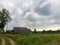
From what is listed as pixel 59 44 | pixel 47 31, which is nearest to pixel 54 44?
pixel 59 44

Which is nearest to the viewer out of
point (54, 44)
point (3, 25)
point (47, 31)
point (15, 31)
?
point (54, 44)

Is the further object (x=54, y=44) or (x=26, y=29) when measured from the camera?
(x=26, y=29)

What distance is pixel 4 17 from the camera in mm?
157500

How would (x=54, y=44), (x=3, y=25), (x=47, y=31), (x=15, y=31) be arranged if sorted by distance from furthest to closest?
(x=3, y=25), (x=15, y=31), (x=47, y=31), (x=54, y=44)

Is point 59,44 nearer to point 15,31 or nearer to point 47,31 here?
point 47,31

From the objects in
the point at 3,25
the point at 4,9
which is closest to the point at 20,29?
the point at 3,25

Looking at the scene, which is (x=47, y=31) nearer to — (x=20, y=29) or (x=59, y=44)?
(x=20, y=29)

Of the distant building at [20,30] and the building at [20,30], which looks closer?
the building at [20,30]

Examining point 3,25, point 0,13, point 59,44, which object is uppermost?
point 0,13

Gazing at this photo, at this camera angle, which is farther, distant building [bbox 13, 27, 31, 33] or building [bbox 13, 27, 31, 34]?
distant building [bbox 13, 27, 31, 33]

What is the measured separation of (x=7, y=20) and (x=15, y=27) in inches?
601

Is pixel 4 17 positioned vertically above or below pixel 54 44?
above

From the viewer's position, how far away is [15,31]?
14000 centimetres

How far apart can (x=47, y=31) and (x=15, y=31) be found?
30496 mm
